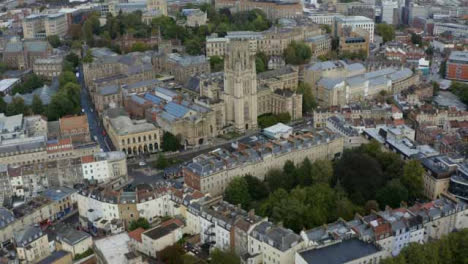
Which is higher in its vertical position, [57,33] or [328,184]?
[57,33]

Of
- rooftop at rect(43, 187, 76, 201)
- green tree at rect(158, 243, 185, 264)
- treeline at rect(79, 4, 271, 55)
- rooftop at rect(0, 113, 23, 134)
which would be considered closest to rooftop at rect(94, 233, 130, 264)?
green tree at rect(158, 243, 185, 264)

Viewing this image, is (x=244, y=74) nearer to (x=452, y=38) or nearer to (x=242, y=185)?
(x=242, y=185)

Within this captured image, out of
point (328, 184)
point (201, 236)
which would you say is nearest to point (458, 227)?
point (328, 184)

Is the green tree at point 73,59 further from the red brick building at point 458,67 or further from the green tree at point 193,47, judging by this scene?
the red brick building at point 458,67

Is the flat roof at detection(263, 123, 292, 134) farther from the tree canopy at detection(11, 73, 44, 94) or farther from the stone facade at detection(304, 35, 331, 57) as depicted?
the tree canopy at detection(11, 73, 44, 94)

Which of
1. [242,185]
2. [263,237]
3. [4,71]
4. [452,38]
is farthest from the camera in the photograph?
[452,38]

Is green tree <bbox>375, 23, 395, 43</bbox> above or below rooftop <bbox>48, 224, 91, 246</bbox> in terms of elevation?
above

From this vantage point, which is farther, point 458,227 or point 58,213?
point 58,213
